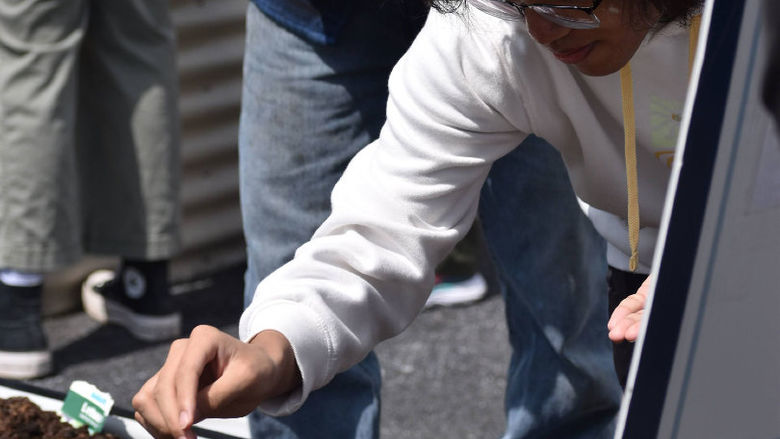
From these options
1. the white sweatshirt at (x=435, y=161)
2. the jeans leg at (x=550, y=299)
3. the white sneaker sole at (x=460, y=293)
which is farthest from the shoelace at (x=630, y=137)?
the white sneaker sole at (x=460, y=293)

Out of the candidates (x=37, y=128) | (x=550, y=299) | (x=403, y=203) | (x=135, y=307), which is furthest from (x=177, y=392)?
(x=135, y=307)

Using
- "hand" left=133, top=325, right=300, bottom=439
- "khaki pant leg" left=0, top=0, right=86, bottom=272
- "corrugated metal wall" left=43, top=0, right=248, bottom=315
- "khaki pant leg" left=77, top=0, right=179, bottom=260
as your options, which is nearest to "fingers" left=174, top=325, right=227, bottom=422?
"hand" left=133, top=325, right=300, bottom=439

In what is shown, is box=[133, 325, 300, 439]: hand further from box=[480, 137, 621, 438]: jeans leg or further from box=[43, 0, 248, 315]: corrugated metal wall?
box=[43, 0, 248, 315]: corrugated metal wall

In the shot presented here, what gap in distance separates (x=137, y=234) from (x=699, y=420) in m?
2.19

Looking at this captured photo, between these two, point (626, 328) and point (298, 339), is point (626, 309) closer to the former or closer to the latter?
point (626, 328)

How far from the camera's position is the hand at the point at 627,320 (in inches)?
43.0

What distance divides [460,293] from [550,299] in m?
1.39

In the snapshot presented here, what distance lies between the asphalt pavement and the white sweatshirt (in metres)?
1.24

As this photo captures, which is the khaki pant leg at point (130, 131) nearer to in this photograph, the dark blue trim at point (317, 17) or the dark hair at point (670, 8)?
the dark blue trim at point (317, 17)

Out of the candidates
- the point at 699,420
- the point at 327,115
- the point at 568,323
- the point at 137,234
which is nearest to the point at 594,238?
the point at 568,323

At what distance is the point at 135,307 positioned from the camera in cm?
299

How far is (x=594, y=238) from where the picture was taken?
6.38 ft

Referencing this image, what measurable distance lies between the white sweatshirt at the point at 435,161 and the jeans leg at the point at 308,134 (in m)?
0.32

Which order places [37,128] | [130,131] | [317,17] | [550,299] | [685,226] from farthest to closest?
[130,131]
[37,128]
[550,299]
[317,17]
[685,226]
